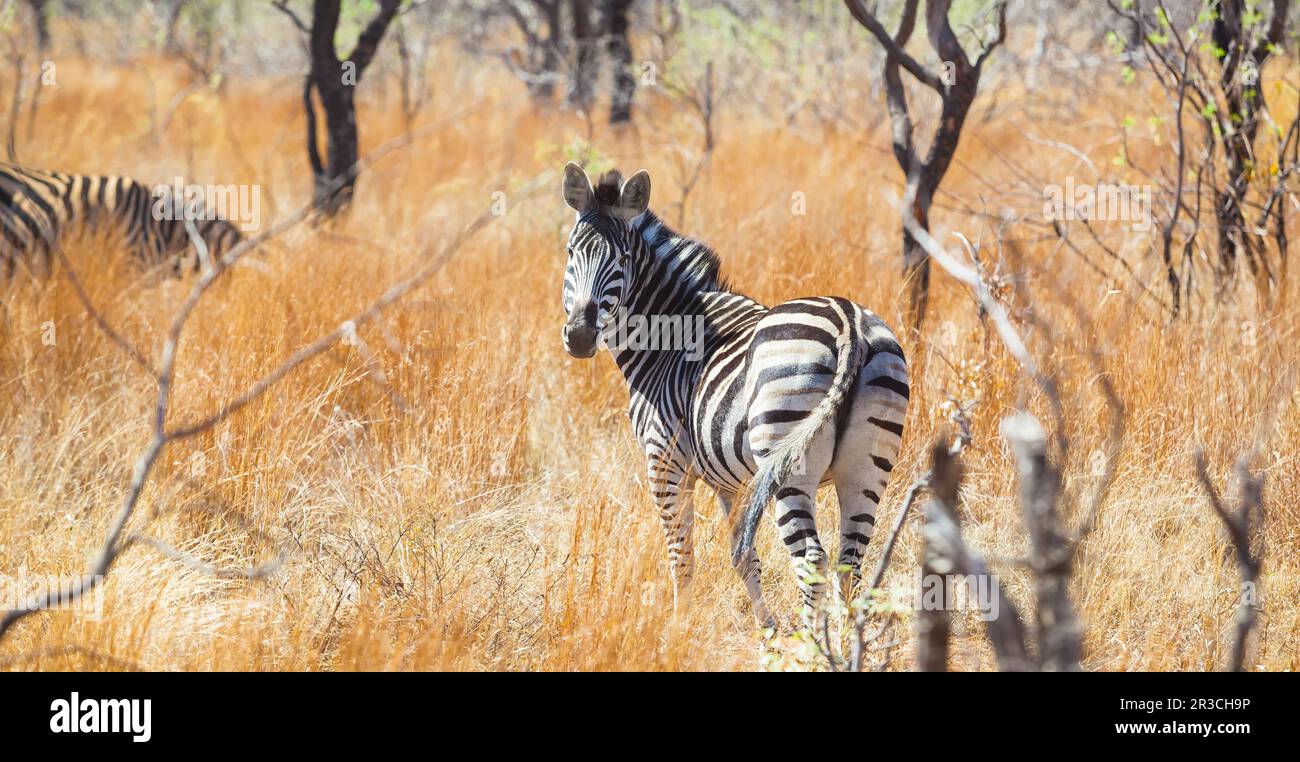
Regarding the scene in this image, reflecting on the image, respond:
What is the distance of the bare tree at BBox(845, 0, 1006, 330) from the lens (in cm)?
511

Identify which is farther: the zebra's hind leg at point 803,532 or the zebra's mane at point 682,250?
the zebra's mane at point 682,250

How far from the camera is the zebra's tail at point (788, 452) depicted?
287 centimetres

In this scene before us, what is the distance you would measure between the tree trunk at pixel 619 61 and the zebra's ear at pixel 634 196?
7.56m

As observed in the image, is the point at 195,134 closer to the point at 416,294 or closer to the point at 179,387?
the point at 416,294

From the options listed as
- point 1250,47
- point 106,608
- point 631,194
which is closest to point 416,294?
point 631,194

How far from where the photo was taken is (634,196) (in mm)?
3715

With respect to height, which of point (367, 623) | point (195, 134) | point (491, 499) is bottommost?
point (367, 623)

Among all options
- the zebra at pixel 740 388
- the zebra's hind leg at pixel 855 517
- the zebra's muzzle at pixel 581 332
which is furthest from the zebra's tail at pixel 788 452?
the zebra's muzzle at pixel 581 332

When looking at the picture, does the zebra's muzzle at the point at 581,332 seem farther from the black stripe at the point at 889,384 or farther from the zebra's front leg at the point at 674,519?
the black stripe at the point at 889,384

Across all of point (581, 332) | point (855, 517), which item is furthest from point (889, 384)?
point (581, 332)

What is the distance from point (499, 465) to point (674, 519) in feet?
3.79

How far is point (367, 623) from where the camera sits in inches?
116

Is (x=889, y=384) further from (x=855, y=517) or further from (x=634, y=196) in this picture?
(x=634, y=196)

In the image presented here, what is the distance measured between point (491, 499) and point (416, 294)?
63.5 inches
